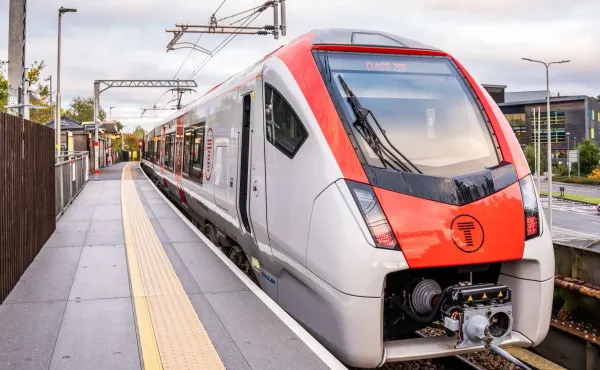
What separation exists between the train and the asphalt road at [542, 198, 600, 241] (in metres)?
22.2

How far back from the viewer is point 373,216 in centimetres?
435

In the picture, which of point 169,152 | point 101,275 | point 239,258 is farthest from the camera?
point 169,152

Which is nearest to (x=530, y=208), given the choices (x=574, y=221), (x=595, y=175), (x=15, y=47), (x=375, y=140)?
(x=375, y=140)

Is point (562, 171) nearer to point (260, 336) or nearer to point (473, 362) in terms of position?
point (473, 362)

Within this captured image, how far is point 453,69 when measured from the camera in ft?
18.9

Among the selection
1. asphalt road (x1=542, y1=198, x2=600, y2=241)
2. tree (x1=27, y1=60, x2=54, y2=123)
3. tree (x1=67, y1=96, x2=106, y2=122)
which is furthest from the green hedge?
tree (x1=67, y1=96, x2=106, y2=122)

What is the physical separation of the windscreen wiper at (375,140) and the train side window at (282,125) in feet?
1.67

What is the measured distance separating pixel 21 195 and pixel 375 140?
4.34m

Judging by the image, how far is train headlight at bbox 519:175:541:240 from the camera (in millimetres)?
4789

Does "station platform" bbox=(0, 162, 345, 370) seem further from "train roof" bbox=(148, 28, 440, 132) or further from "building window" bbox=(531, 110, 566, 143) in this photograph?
"building window" bbox=(531, 110, 566, 143)

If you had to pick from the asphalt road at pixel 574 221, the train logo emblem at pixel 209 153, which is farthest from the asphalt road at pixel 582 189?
the train logo emblem at pixel 209 153

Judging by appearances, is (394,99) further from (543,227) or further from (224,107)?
(224,107)

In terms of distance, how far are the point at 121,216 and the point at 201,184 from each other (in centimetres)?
300

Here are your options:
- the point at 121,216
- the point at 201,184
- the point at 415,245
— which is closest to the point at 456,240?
the point at 415,245
